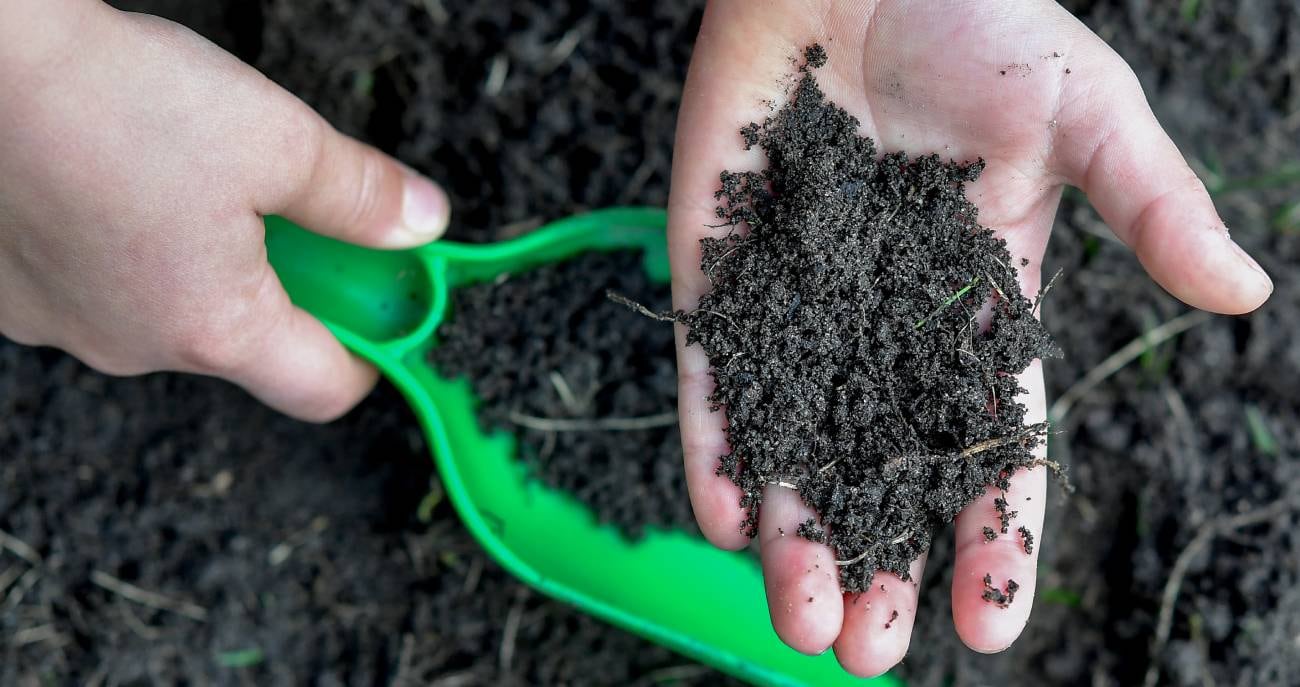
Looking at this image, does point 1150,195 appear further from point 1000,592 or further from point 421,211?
point 421,211

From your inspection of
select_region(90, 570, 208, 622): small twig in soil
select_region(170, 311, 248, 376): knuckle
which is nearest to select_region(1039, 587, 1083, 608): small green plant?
select_region(170, 311, 248, 376): knuckle

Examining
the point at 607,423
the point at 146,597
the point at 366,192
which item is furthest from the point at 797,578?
the point at 146,597

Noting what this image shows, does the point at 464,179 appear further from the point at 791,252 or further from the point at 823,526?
the point at 823,526

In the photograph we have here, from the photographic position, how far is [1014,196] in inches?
62.8

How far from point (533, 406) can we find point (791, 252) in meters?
0.69

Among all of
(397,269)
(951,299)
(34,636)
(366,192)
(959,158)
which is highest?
(959,158)

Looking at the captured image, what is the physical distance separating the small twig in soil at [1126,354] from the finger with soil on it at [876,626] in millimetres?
882

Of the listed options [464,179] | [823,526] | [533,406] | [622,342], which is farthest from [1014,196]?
[464,179]

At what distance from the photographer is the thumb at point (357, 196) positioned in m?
1.65

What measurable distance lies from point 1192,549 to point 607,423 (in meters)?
1.26

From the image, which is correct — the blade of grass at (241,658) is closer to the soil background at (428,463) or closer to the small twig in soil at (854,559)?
the soil background at (428,463)

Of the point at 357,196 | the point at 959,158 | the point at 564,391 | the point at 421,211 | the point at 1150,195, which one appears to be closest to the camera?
the point at 1150,195

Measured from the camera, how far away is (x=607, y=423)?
208 centimetres

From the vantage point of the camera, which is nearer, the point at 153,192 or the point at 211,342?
the point at 153,192
